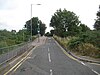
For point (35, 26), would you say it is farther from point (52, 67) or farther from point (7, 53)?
point (52, 67)

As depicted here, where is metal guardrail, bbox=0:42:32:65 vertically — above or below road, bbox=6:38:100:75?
above

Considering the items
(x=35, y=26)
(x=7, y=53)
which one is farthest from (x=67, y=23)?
(x=35, y=26)

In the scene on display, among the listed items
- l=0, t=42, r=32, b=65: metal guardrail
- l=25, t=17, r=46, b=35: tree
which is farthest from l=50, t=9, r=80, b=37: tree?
l=0, t=42, r=32, b=65: metal guardrail

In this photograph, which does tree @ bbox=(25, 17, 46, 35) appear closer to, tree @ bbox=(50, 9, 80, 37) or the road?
tree @ bbox=(50, 9, 80, 37)

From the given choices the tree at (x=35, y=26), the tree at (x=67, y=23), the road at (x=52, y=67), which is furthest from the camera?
the tree at (x=35, y=26)

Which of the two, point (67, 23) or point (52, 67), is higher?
point (67, 23)

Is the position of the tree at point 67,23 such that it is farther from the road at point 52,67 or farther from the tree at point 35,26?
the road at point 52,67

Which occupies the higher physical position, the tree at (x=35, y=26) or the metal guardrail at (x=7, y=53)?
the tree at (x=35, y=26)

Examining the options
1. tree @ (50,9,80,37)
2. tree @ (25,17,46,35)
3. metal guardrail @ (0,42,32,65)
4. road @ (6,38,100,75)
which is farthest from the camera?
tree @ (25,17,46,35)

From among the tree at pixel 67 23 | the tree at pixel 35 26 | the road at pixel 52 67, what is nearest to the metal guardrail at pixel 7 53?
the road at pixel 52 67

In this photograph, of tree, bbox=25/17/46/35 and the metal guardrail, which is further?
tree, bbox=25/17/46/35

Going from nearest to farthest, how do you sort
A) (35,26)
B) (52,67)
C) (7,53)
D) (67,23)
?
(52,67) < (7,53) < (67,23) < (35,26)

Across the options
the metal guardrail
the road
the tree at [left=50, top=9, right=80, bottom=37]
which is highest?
the tree at [left=50, top=9, right=80, bottom=37]

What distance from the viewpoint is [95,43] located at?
3972 cm
